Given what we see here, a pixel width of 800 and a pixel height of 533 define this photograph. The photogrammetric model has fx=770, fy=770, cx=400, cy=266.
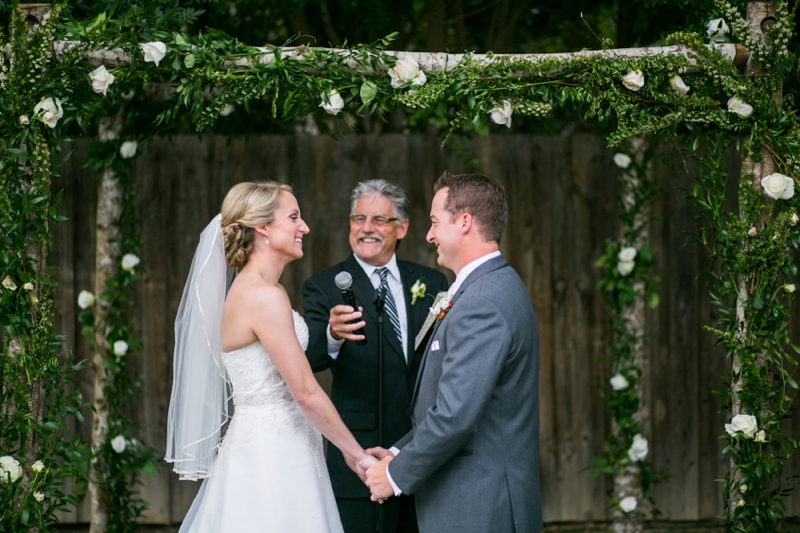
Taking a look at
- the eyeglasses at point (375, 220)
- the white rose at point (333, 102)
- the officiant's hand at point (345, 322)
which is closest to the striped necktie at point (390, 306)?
the eyeglasses at point (375, 220)

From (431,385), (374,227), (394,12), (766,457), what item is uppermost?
(394,12)

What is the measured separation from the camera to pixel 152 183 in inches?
199

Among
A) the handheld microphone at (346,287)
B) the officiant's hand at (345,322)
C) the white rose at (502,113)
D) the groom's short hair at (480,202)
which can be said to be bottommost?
the officiant's hand at (345,322)

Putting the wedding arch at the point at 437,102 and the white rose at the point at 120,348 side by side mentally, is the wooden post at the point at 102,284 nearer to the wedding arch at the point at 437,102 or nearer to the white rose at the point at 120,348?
the white rose at the point at 120,348

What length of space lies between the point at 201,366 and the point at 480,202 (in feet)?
4.48

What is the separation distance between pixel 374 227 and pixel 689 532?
3047mm

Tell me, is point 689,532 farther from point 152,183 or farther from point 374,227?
point 152,183

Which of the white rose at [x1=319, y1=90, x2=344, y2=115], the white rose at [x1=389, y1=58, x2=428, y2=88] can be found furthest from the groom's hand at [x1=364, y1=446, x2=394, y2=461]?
the white rose at [x1=389, y1=58, x2=428, y2=88]

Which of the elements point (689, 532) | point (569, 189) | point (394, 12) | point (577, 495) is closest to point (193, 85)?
point (394, 12)

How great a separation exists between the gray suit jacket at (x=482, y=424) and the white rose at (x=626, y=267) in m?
1.93

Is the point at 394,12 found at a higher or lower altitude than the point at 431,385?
higher

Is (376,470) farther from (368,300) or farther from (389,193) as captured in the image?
(389,193)

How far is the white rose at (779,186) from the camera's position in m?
3.29

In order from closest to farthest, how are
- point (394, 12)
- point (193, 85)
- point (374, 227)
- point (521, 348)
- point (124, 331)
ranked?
1. point (521, 348)
2. point (193, 85)
3. point (374, 227)
4. point (124, 331)
5. point (394, 12)
